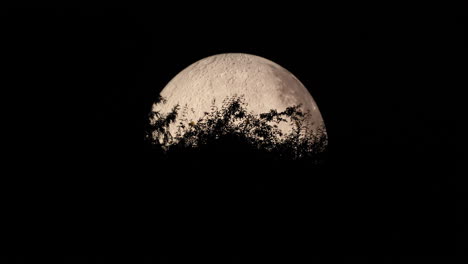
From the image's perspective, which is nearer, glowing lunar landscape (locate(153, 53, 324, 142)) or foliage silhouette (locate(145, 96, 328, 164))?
foliage silhouette (locate(145, 96, 328, 164))

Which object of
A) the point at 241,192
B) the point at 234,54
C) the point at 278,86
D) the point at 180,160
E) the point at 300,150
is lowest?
the point at 241,192

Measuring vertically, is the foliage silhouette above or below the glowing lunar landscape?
below

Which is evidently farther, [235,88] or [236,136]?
[235,88]

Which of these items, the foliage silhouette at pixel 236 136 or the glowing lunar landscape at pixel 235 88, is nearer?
the foliage silhouette at pixel 236 136

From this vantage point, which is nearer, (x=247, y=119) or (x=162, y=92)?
(x=247, y=119)

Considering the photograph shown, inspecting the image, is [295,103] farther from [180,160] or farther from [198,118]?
[180,160]

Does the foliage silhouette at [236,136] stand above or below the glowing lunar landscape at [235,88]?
below

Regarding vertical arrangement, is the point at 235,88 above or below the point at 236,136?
above

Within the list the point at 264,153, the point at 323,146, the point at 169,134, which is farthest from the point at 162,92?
the point at 323,146
